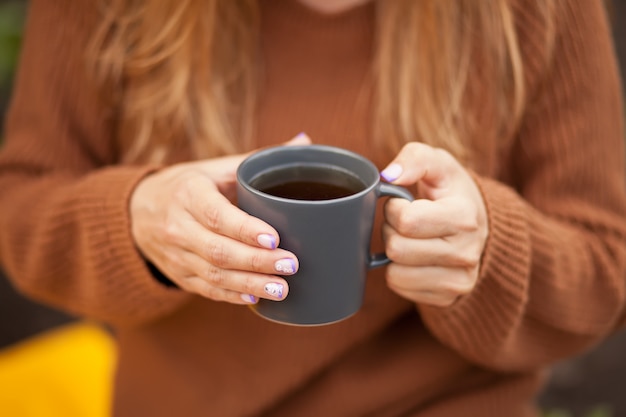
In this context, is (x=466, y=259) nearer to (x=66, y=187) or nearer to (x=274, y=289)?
(x=274, y=289)

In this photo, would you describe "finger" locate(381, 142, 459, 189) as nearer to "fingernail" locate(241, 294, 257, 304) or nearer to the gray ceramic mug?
the gray ceramic mug

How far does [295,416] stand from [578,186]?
1.80ft

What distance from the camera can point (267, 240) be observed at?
27.9 inches

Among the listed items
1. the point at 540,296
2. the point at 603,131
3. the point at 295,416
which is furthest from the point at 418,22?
the point at 295,416

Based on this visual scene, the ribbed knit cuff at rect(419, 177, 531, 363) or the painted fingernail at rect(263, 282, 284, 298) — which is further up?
the painted fingernail at rect(263, 282, 284, 298)

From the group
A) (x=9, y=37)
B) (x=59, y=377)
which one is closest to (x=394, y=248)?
(x=59, y=377)

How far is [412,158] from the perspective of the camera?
780 mm

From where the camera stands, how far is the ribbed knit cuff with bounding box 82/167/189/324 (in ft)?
3.04

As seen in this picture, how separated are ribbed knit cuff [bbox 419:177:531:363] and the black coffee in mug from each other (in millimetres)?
187

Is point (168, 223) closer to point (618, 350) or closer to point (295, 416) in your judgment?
point (295, 416)

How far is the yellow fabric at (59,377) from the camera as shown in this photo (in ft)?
4.77

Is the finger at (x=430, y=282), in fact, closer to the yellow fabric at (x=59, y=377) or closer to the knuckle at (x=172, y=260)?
the knuckle at (x=172, y=260)

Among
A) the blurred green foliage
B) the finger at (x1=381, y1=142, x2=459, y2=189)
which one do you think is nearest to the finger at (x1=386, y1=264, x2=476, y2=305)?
the finger at (x1=381, y1=142, x2=459, y2=189)

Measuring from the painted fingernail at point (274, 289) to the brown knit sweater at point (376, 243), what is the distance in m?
0.25
